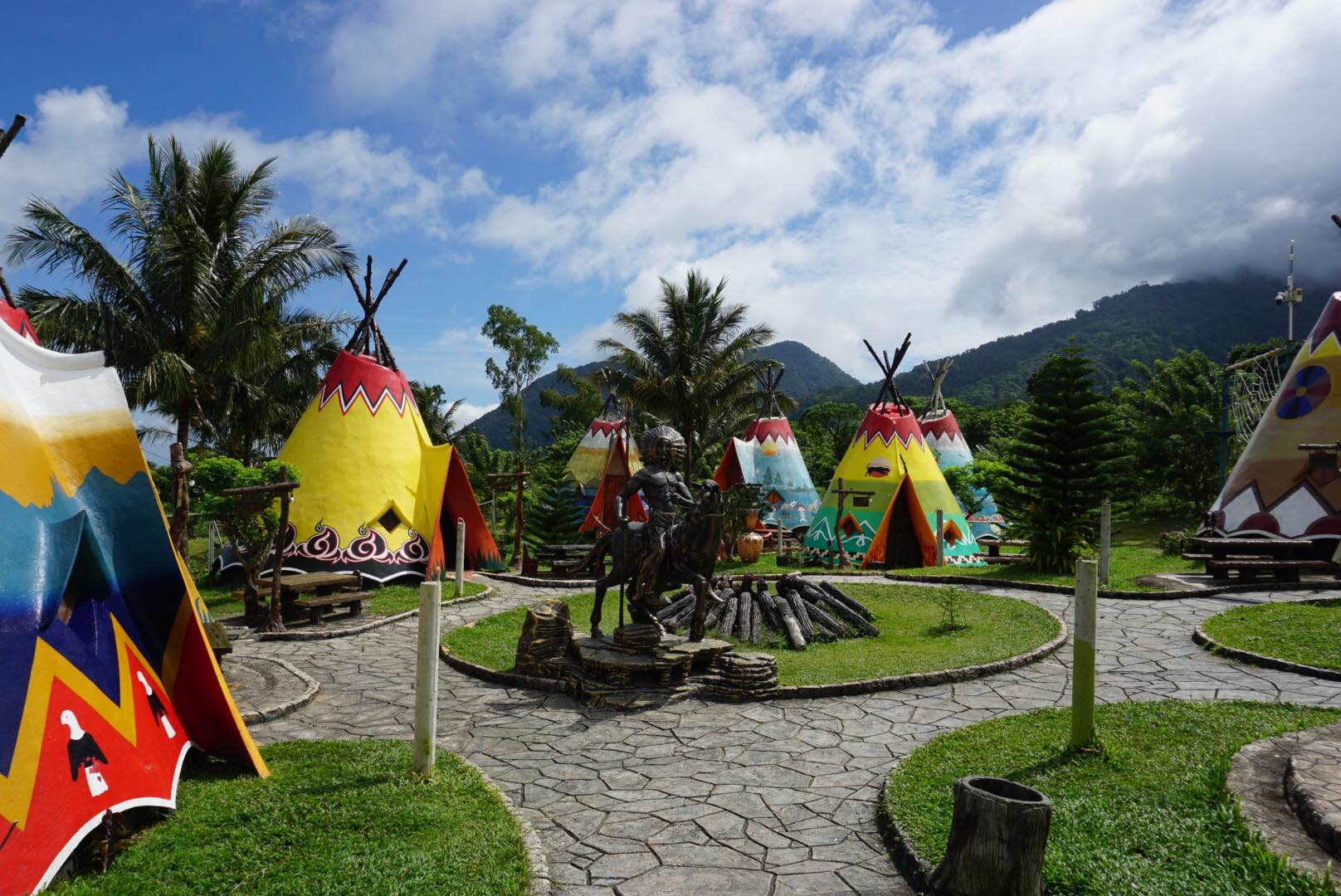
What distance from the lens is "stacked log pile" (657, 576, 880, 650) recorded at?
9617 mm

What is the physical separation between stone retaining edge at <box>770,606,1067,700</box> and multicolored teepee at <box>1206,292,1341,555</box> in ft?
28.6

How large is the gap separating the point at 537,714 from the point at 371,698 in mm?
1682

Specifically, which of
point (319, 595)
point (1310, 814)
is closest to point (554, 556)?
point (319, 595)

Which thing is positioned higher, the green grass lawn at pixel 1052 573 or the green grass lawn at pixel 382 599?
the green grass lawn at pixel 1052 573

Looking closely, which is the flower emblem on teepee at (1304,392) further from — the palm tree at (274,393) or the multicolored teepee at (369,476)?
the palm tree at (274,393)

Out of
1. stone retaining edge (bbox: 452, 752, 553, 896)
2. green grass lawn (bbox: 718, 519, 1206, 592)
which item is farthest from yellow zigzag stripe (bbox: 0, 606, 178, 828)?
green grass lawn (bbox: 718, 519, 1206, 592)

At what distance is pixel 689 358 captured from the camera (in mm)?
Answer: 24484

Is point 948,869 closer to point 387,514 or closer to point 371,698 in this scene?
point 371,698

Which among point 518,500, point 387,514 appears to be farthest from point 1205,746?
point 518,500

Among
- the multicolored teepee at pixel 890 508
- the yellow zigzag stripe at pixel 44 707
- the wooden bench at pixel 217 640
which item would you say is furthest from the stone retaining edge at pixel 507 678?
the multicolored teepee at pixel 890 508

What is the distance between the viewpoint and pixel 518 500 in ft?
58.7

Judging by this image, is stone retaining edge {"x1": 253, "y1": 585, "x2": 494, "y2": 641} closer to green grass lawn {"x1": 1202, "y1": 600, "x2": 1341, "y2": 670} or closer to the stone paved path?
the stone paved path

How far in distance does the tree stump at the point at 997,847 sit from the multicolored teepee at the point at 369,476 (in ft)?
40.0

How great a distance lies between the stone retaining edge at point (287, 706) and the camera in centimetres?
662
